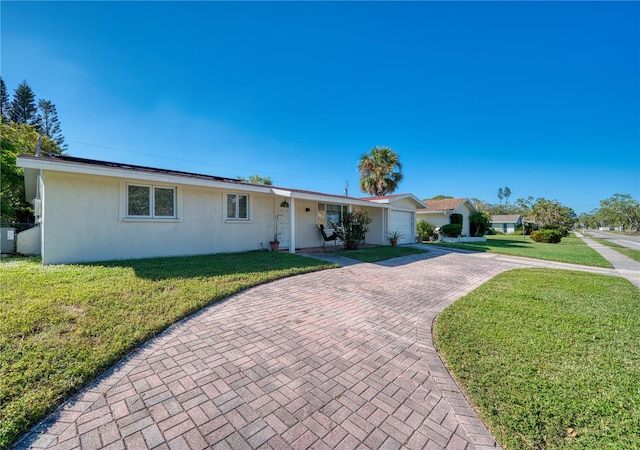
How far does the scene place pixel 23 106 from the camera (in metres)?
29.1

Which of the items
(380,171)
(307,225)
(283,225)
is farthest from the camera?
(380,171)

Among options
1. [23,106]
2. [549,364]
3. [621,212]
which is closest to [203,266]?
[549,364]

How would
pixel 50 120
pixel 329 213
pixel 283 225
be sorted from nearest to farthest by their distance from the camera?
pixel 283 225, pixel 329 213, pixel 50 120

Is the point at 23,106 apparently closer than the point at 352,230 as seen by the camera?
No

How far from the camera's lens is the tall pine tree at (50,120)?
97.7ft

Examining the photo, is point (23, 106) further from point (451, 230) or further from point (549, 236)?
point (549, 236)

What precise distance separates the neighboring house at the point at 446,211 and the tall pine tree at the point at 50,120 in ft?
136

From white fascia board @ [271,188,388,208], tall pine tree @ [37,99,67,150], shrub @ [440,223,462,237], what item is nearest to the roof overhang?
white fascia board @ [271,188,388,208]

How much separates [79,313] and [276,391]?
11.6ft

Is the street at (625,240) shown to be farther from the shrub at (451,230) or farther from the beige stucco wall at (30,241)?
the beige stucco wall at (30,241)

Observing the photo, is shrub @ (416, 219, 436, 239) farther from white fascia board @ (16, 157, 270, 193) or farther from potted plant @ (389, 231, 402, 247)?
white fascia board @ (16, 157, 270, 193)

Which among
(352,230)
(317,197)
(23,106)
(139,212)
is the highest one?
(23,106)

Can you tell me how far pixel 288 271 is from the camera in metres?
7.52

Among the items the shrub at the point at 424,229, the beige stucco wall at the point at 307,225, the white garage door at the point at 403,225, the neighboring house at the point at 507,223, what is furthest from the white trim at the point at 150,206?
the neighboring house at the point at 507,223
